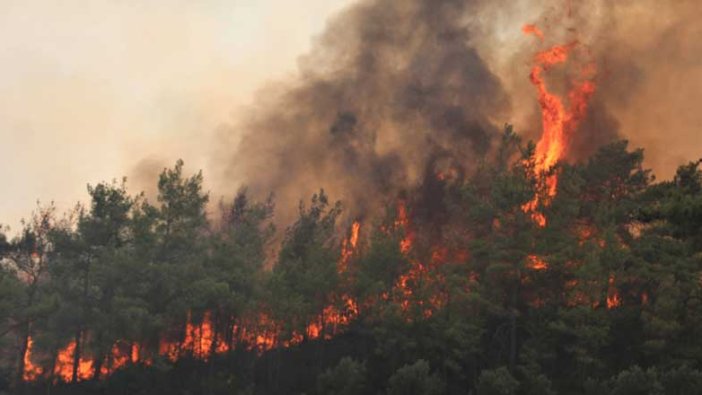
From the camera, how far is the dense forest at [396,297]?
3203 cm

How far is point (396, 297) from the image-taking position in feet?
128

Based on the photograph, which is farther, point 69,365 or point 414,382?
point 69,365

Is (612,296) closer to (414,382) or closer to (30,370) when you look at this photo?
(414,382)

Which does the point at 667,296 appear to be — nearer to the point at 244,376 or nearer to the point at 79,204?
the point at 244,376

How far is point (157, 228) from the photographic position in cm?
4450

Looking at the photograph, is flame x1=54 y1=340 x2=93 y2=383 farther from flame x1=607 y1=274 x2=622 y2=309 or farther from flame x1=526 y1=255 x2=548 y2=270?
flame x1=607 y1=274 x2=622 y2=309

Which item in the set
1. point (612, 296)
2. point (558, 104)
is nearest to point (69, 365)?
point (612, 296)

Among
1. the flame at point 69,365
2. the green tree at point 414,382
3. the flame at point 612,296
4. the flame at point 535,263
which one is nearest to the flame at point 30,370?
the flame at point 69,365

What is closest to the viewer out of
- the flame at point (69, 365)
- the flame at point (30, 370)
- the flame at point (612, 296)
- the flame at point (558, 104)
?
the flame at point (612, 296)

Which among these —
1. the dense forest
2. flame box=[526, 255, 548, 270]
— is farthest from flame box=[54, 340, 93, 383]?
flame box=[526, 255, 548, 270]

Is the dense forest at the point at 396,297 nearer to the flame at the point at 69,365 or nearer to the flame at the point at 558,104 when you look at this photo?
the flame at the point at 69,365

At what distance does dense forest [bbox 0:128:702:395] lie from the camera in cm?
3203

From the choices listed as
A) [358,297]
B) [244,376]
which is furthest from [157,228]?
[358,297]

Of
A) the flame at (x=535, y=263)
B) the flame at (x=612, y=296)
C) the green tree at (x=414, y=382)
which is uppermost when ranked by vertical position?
the flame at (x=535, y=263)
